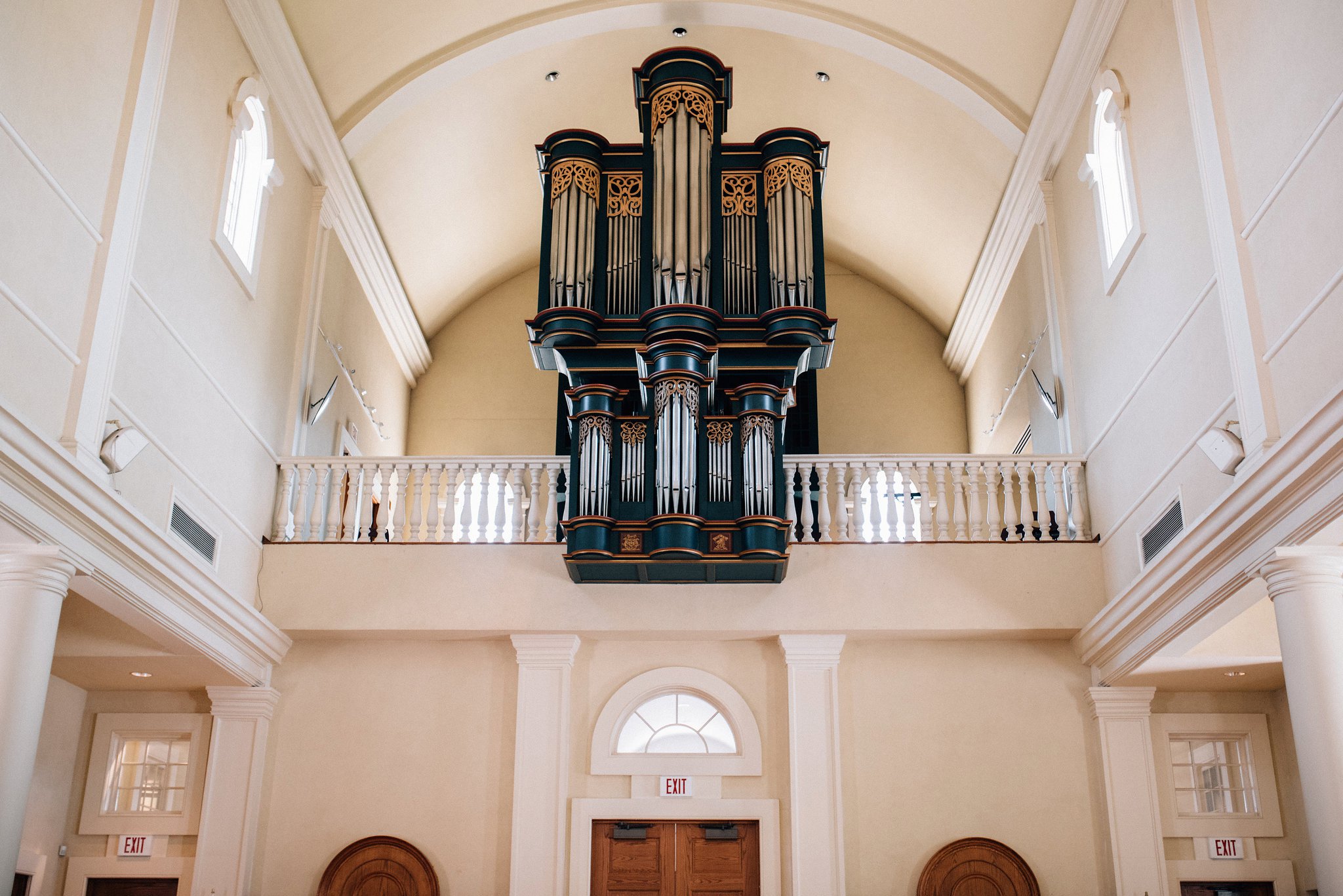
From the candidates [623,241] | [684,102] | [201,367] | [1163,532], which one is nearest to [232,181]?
[201,367]

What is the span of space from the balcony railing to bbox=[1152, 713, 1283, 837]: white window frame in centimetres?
166

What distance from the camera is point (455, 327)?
15.0 m

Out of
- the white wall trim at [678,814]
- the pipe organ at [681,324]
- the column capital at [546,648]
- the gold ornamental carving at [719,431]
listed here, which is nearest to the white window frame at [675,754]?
the white wall trim at [678,814]

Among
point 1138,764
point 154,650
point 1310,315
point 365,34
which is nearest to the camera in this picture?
point 1310,315

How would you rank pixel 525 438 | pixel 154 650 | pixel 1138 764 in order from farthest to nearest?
pixel 525 438 → pixel 1138 764 → pixel 154 650

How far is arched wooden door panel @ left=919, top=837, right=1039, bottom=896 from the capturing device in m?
9.45

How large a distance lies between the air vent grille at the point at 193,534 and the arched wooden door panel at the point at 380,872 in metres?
2.51

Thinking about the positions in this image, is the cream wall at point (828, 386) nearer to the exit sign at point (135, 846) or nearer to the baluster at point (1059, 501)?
the baluster at point (1059, 501)

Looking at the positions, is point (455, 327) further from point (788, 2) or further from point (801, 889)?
point (801, 889)

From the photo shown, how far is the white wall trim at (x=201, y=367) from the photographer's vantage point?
25.6 ft

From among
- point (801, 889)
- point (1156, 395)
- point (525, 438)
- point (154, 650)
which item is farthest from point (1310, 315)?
point (525, 438)

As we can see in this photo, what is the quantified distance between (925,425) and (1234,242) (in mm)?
7487

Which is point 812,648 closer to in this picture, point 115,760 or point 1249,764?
point 1249,764

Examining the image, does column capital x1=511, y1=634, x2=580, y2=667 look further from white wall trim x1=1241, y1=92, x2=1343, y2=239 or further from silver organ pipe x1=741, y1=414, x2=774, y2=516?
white wall trim x1=1241, y1=92, x2=1343, y2=239
